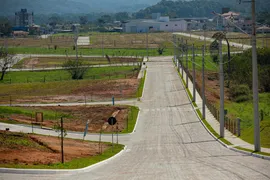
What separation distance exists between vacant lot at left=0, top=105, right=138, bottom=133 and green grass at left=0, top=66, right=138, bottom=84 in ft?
100.0

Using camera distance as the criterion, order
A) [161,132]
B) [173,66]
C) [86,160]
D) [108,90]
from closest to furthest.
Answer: [86,160] < [161,132] < [108,90] < [173,66]

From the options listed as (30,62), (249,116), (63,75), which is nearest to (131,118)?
(249,116)

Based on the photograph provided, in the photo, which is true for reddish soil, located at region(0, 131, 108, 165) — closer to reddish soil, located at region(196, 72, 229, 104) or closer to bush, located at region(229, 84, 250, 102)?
reddish soil, located at region(196, 72, 229, 104)

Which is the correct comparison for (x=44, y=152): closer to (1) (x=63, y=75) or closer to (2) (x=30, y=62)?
(1) (x=63, y=75)

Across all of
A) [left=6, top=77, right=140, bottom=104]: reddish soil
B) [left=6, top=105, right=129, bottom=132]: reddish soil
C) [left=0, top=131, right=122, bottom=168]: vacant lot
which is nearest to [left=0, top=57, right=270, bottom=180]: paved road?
[left=0, top=131, right=122, bottom=168]: vacant lot

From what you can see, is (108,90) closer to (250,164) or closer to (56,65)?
(56,65)

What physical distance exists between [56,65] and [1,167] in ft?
307

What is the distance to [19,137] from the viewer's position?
32406 mm

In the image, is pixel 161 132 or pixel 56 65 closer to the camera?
pixel 161 132

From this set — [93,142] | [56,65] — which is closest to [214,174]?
[93,142]

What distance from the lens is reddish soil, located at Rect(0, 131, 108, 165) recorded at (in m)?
26.4

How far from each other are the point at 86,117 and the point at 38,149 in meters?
23.3

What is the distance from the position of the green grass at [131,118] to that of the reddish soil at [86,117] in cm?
40

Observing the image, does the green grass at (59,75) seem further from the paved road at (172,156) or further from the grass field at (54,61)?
the paved road at (172,156)
